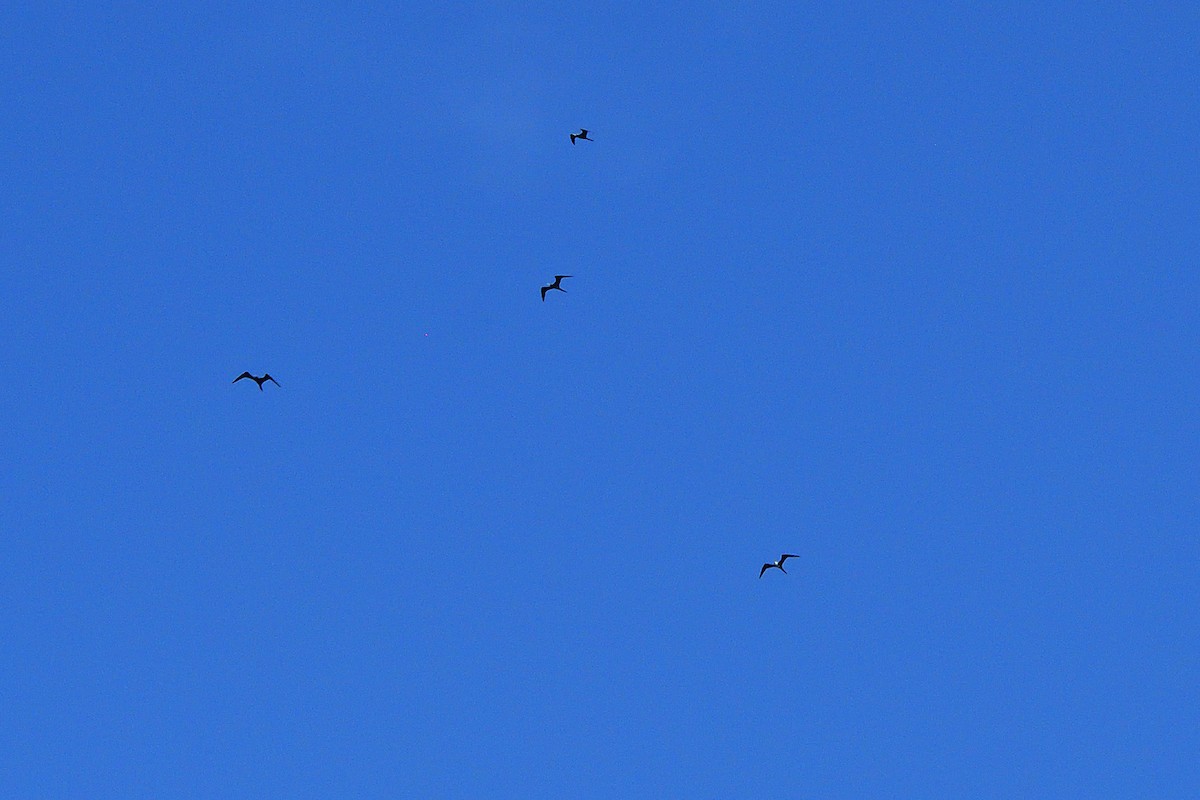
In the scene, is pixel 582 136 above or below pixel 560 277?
above

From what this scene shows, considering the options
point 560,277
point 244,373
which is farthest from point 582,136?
point 244,373

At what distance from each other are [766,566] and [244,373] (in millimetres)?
47111

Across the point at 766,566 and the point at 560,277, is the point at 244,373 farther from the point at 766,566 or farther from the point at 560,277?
the point at 766,566

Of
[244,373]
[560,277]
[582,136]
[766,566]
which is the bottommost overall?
[766,566]

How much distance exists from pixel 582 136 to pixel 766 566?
41022 mm

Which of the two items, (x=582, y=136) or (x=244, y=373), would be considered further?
(x=582, y=136)

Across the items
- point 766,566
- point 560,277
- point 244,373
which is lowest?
point 766,566

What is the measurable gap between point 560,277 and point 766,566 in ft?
100

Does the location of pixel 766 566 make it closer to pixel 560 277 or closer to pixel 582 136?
pixel 560 277

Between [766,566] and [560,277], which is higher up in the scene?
[560,277]

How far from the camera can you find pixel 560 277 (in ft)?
393

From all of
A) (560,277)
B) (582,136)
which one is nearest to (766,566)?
(560,277)

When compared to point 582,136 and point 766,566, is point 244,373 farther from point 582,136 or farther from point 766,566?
point 766,566

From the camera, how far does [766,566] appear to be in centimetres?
12369
